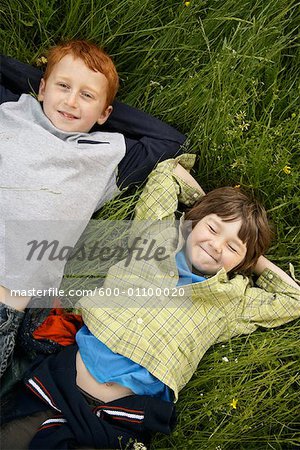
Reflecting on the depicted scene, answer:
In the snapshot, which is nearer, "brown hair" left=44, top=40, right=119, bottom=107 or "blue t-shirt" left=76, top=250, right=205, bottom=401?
"blue t-shirt" left=76, top=250, right=205, bottom=401

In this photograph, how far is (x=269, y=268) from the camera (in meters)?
2.46

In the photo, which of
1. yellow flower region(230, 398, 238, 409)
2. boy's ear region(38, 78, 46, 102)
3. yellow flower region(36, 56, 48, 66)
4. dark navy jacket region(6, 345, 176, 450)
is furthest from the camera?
yellow flower region(36, 56, 48, 66)

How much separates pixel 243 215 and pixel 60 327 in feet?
2.60

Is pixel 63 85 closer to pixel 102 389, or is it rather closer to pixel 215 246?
pixel 215 246

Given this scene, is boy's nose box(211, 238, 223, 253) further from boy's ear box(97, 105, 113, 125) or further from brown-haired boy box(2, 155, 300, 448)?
boy's ear box(97, 105, 113, 125)

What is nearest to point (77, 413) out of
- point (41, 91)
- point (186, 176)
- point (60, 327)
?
point (60, 327)

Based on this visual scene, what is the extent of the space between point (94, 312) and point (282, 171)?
949 millimetres

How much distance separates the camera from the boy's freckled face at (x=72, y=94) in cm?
237

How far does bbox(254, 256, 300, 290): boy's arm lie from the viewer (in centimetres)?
244

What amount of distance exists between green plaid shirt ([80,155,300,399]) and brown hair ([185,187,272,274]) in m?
0.07

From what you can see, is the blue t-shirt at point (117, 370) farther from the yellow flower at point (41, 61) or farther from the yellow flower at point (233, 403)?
the yellow flower at point (41, 61)

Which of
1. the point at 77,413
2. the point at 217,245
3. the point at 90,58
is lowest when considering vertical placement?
the point at 77,413

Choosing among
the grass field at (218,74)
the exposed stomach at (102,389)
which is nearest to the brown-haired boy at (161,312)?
the exposed stomach at (102,389)

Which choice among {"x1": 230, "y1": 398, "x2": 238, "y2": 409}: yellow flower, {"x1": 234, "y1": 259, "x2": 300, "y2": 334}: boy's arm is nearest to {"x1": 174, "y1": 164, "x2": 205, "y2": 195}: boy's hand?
{"x1": 234, "y1": 259, "x2": 300, "y2": 334}: boy's arm
